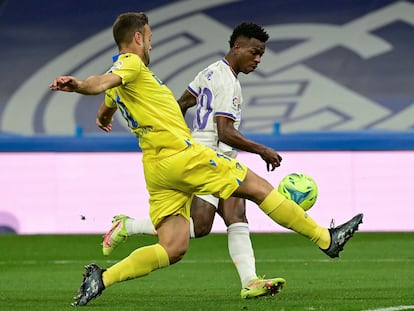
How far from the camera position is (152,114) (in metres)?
6.50

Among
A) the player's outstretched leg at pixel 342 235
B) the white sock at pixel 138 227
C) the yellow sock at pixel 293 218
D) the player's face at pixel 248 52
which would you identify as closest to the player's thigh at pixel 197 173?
the yellow sock at pixel 293 218

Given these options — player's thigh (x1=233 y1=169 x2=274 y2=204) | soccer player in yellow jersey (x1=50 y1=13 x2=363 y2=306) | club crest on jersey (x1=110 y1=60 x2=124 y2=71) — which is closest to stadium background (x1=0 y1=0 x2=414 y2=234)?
player's thigh (x1=233 y1=169 x2=274 y2=204)

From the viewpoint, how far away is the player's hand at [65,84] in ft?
18.7

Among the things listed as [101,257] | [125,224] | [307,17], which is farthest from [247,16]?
[125,224]

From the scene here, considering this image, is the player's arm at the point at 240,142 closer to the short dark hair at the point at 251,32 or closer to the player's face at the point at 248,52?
the player's face at the point at 248,52

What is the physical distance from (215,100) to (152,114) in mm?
896

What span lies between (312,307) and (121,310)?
1.07 metres

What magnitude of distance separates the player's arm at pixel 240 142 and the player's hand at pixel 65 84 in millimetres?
1479

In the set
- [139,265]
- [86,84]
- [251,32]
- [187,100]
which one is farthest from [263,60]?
[86,84]

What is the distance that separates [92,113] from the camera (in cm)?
1895

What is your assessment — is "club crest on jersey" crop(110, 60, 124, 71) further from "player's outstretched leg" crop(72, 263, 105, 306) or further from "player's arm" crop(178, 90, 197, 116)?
"player's arm" crop(178, 90, 197, 116)

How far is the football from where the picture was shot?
8281 mm

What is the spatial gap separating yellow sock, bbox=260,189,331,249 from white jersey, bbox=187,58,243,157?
73cm

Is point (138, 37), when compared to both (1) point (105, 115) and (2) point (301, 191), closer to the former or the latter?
(1) point (105, 115)
